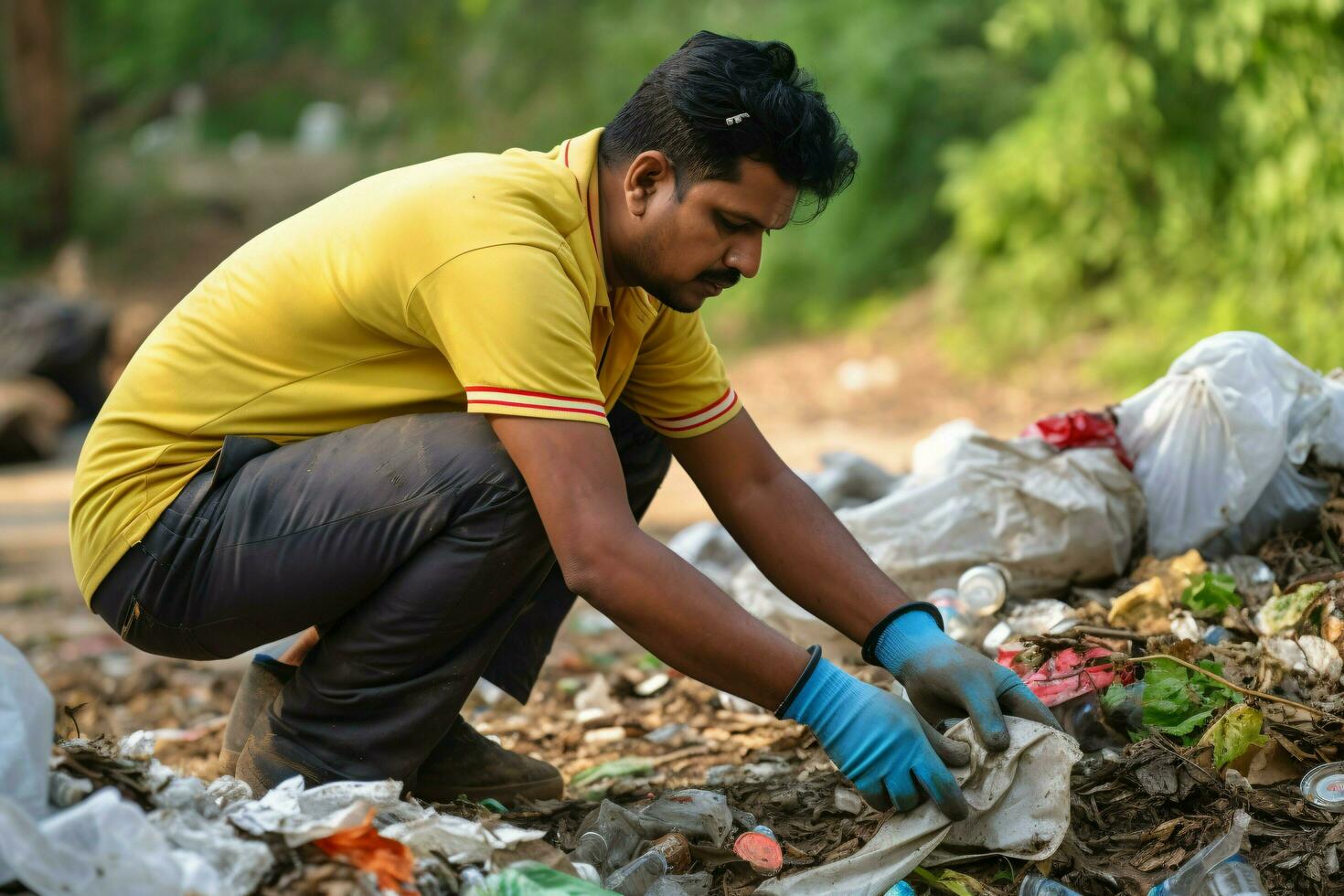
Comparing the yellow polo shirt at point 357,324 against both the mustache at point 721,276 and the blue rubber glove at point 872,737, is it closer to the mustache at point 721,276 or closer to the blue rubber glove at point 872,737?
the mustache at point 721,276

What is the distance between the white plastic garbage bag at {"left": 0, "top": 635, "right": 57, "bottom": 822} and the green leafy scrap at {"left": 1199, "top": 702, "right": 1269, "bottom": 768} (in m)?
1.96

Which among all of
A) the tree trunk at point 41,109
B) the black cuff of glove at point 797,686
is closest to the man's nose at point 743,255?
the black cuff of glove at point 797,686

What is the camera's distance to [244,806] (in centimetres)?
197

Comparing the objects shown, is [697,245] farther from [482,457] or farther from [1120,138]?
[1120,138]

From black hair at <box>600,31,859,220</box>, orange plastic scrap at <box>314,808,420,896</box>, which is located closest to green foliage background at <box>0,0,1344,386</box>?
black hair at <box>600,31,859,220</box>

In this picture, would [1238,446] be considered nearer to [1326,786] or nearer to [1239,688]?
[1239,688]

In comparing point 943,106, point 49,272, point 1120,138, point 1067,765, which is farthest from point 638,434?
point 49,272

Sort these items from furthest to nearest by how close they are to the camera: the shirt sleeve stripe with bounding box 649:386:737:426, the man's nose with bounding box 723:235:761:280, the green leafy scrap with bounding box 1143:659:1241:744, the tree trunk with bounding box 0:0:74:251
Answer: the tree trunk with bounding box 0:0:74:251 < the shirt sleeve stripe with bounding box 649:386:737:426 < the green leafy scrap with bounding box 1143:659:1241:744 < the man's nose with bounding box 723:235:761:280

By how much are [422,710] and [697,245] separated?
97 centimetres

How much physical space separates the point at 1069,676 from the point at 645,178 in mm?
1321

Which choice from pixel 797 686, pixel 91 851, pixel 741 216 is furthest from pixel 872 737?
pixel 91 851

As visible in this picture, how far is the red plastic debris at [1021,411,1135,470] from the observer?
3.58 m

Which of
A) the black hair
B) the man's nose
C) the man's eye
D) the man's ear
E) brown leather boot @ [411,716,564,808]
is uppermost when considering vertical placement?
the black hair

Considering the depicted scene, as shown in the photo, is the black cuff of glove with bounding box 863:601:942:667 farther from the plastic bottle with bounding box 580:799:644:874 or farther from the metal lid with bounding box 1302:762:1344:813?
the metal lid with bounding box 1302:762:1344:813
